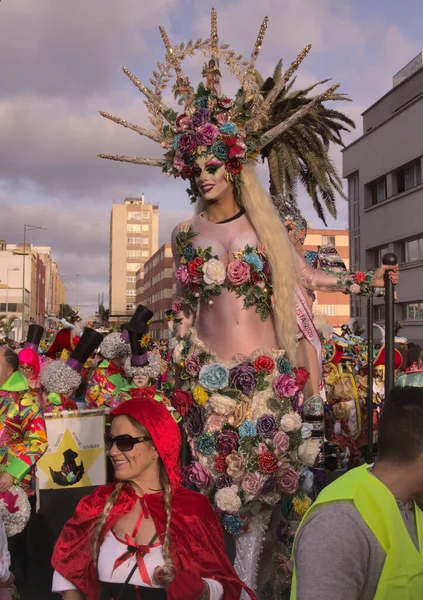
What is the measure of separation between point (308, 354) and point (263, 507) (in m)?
1.01

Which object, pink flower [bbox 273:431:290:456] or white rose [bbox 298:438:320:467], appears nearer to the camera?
pink flower [bbox 273:431:290:456]

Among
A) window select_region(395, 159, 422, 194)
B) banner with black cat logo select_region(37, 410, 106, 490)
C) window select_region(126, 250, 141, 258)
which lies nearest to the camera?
banner with black cat logo select_region(37, 410, 106, 490)

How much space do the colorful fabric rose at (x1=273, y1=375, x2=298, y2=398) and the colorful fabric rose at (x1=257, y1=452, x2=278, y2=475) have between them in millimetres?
336

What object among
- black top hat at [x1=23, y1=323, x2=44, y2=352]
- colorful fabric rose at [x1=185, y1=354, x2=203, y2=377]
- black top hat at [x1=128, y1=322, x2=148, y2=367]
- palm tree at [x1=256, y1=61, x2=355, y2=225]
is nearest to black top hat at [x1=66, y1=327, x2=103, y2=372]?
black top hat at [x1=128, y1=322, x2=148, y2=367]

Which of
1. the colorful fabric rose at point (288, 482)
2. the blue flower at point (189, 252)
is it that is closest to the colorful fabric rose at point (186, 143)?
the blue flower at point (189, 252)

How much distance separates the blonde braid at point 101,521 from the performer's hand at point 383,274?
5.49ft

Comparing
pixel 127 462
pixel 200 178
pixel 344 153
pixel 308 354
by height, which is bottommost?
pixel 127 462

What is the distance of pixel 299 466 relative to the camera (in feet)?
12.3

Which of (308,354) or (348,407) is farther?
(348,407)

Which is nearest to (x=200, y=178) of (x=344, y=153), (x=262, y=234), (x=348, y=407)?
(x=262, y=234)

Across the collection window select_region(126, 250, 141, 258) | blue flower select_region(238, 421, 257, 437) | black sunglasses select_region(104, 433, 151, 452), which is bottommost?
blue flower select_region(238, 421, 257, 437)

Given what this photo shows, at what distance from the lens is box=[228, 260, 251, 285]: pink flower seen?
3.81m

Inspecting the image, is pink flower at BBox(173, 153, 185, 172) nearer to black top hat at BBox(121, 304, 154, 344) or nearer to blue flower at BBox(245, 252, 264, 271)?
blue flower at BBox(245, 252, 264, 271)

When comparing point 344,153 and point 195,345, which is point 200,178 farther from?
point 344,153
